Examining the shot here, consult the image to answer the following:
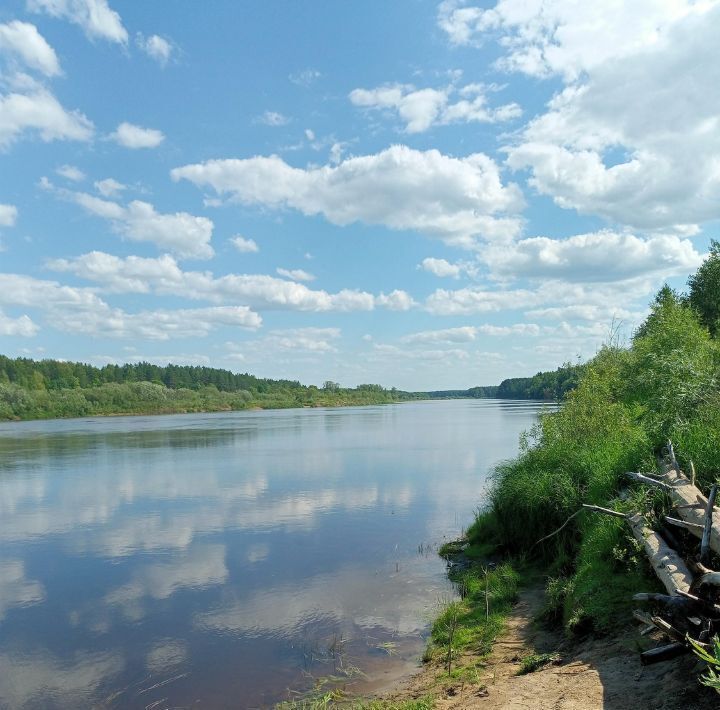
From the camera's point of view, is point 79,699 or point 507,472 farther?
point 507,472

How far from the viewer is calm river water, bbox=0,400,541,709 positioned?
10.8 m

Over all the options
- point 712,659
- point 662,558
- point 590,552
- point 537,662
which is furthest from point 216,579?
point 712,659

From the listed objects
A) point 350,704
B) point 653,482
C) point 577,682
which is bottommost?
point 350,704

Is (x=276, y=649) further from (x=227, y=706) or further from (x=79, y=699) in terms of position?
(x=79, y=699)

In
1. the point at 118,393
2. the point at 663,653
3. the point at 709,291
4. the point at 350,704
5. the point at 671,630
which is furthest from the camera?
the point at 118,393

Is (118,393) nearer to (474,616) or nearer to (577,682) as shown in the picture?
(474,616)

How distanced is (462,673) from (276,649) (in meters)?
4.01

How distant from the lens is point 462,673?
918 centimetres

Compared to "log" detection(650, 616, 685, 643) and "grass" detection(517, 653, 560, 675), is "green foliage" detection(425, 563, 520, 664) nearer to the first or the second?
"grass" detection(517, 653, 560, 675)

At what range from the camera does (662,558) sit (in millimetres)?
8305

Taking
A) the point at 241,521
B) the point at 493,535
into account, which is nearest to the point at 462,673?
the point at 493,535

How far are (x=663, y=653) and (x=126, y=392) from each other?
14250 centimetres

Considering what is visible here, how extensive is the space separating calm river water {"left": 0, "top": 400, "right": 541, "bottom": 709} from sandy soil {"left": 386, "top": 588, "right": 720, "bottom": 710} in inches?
81.4

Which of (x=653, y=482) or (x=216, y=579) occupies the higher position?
(x=653, y=482)
